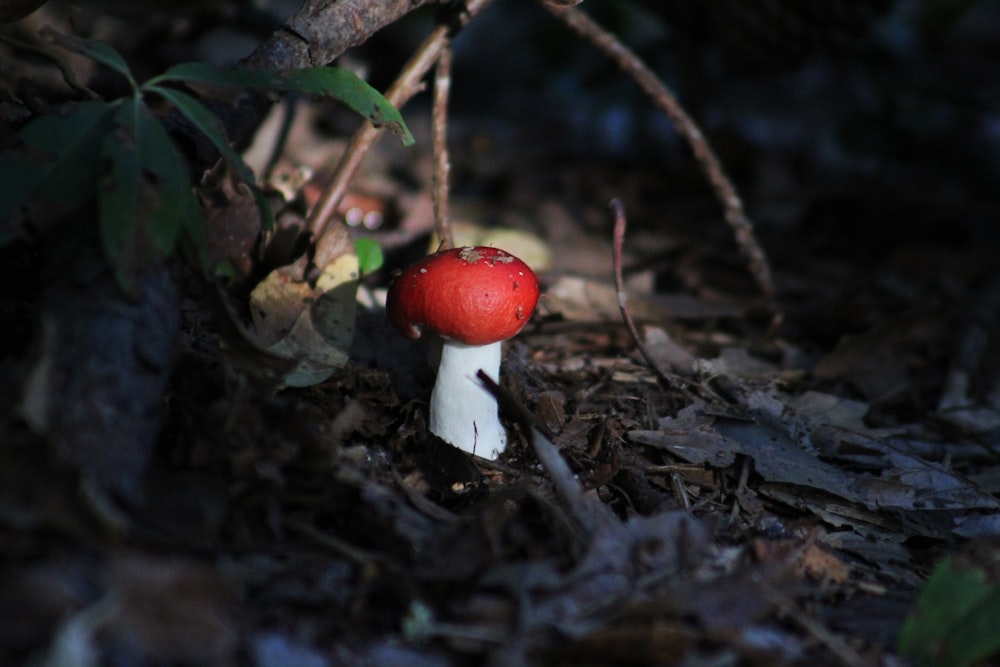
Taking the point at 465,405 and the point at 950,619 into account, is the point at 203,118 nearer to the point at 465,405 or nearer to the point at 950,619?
the point at 465,405

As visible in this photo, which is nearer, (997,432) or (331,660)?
(331,660)

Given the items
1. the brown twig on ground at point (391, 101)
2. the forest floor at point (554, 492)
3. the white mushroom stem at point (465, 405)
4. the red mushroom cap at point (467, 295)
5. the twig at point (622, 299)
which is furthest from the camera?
the brown twig on ground at point (391, 101)

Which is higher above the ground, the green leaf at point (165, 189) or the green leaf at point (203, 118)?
the green leaf at point (203, 118)

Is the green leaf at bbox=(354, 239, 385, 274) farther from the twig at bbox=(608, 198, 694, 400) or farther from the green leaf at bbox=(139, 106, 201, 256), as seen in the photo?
the green leaf at bbox=(139, 106, 201, 256)

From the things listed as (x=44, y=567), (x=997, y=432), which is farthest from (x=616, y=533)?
(x=997, y=432)

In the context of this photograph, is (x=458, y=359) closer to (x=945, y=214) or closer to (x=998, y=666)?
(x=998, y=666)

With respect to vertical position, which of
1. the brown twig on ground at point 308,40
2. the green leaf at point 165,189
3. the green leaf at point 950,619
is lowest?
the green leaf at point 950,619

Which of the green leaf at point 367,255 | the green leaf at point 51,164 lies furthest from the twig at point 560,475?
the green leaf at point 51,164

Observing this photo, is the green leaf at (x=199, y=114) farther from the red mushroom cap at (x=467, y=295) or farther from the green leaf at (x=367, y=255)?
the green leaf at (x=367, y=255)

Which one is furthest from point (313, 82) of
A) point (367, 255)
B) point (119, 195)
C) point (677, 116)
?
point (677, 116)
